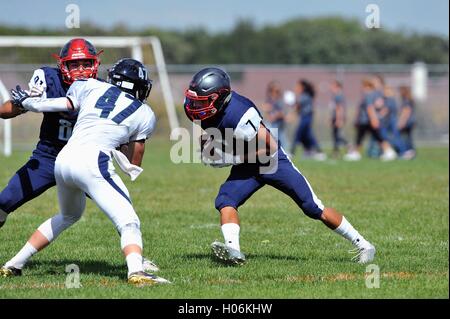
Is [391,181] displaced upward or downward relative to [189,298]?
upward

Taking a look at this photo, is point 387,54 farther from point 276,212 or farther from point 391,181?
point 276,212

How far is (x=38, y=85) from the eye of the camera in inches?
251

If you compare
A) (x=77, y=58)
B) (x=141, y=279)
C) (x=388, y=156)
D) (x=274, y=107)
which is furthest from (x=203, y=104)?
(x=274, y=107)

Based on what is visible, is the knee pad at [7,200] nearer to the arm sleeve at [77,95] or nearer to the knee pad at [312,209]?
the arm sleeve at [77,95]

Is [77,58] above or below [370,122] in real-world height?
below

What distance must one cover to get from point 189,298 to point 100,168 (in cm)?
105

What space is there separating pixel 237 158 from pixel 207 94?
2.00 ft

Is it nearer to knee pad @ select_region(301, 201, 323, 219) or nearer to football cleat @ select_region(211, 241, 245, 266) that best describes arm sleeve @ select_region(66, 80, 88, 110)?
football cleat @ select_region(211, 241, 245, 266)

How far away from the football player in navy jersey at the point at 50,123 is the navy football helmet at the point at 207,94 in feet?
2.48

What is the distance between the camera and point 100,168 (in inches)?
224

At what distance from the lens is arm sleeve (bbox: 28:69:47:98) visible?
621 cm

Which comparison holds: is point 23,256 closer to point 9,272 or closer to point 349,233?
point 9,272

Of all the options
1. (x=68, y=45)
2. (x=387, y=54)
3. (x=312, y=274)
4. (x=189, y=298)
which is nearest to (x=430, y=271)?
(x=312, y=274)

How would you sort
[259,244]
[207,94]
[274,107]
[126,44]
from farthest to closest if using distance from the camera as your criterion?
[126,44] < [274,107] < [259,244] < [207,94]
